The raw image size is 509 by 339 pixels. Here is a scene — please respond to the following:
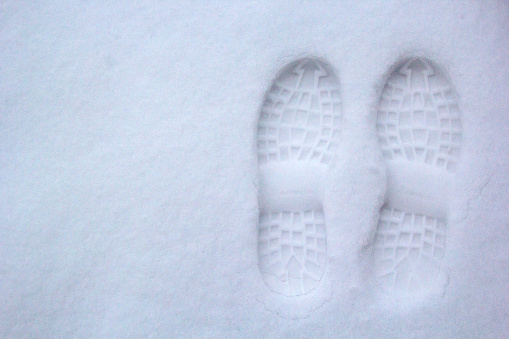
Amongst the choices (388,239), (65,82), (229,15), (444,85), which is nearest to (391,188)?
(388,239)

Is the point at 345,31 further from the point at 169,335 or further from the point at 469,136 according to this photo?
the point at 169,335

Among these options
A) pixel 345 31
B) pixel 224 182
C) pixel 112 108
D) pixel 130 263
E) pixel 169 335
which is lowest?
pixel 169 335

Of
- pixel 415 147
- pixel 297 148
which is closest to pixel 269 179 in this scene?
pixel 297 148

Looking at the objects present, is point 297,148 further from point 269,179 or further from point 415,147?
point 415,147

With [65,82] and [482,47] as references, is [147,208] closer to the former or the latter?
[65,82]

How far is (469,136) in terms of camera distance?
0.81 m

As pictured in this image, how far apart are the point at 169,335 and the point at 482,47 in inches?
28.9

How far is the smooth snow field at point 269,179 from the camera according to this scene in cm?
82

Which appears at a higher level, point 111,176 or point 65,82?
point 65,82

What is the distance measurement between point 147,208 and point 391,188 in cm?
43

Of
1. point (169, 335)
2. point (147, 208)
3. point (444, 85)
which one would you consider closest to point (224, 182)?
point (147, 208)

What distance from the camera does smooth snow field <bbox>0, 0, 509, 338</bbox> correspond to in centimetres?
82

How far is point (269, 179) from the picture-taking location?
831 millimetres

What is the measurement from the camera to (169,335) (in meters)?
0.82
